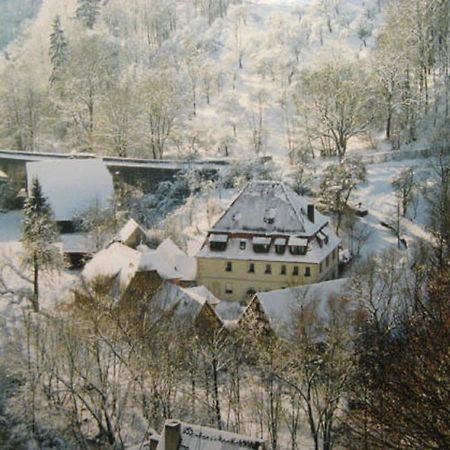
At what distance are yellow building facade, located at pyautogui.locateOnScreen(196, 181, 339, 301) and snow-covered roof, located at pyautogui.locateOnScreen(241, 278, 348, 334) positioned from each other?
5.85 meters

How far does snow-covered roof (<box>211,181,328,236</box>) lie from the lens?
4397 centimetres

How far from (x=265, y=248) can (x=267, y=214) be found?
2.25 m

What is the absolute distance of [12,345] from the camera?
30.7 metres

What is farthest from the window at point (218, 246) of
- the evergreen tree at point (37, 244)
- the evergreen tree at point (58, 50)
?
the evergreen tree at point (58, 50)

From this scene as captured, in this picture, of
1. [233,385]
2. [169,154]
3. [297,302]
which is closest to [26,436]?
[233,385]

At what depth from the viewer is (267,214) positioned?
44.6 m

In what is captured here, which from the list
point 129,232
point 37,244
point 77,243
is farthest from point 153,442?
point 77,243

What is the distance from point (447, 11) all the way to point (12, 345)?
5602 cm

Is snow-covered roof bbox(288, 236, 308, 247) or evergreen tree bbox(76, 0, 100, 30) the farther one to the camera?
evergreen tree bbox(76, 0, 100, 30)

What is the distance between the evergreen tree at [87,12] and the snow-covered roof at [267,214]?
62.3 metres

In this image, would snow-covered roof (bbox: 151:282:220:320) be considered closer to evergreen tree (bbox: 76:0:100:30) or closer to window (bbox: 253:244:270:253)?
window (bbox: 253:244:270:253)

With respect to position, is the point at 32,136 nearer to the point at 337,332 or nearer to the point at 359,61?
the point at 359,61

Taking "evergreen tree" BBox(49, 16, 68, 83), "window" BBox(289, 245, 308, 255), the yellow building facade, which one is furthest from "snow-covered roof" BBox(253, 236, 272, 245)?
"evergreen tree" BBox(49, 16, 68, 83)

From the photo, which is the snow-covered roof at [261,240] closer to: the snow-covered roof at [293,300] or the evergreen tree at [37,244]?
the snow-covered roof at [293,300]
